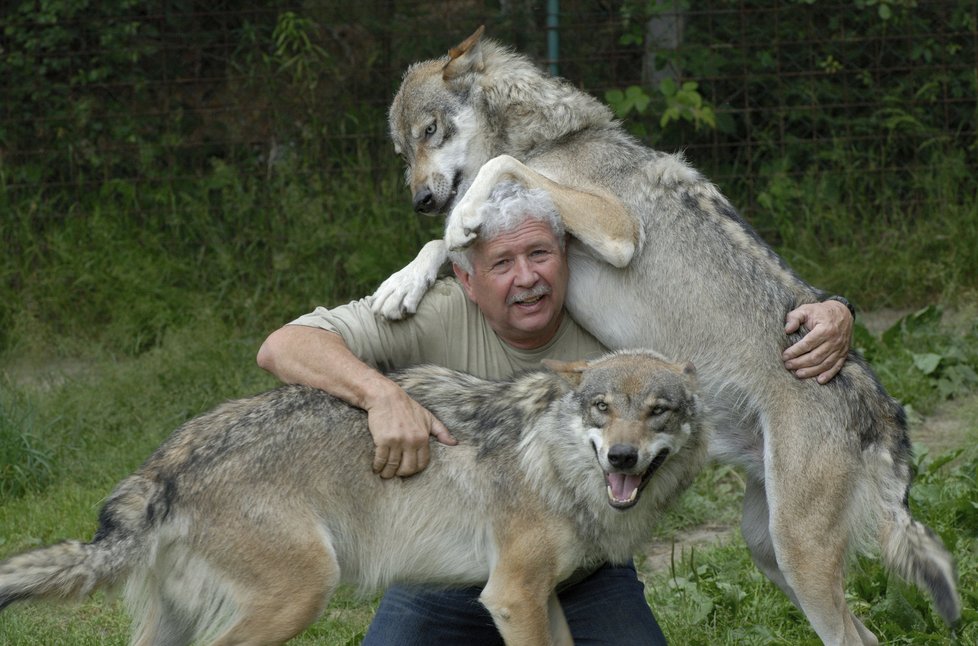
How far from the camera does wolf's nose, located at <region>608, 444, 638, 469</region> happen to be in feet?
10.7

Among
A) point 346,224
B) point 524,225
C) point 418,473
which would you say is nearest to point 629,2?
point 346,224

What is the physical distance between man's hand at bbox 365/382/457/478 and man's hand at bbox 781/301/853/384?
1255 mm

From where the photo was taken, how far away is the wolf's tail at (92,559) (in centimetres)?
322

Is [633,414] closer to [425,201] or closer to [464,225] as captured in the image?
[464,225]

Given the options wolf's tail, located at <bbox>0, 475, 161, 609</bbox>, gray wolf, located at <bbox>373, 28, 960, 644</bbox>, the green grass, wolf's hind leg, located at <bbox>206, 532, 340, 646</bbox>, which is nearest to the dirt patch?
the green grass

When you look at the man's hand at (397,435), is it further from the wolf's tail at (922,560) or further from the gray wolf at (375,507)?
the wolf's tail at (922,560)

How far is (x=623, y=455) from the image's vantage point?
3.27m

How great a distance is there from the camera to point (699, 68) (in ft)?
26.2

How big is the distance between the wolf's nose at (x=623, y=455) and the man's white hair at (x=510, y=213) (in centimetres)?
96

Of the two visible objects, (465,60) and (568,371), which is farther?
(465,60)

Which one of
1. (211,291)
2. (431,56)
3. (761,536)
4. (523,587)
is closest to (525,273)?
(523,587)

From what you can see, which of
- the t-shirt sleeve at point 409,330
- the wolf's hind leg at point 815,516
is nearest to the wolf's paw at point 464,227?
the t-shirt sleeve at point 409,330

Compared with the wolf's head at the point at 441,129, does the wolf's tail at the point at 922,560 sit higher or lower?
lower

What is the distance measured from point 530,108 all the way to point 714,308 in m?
1.26
